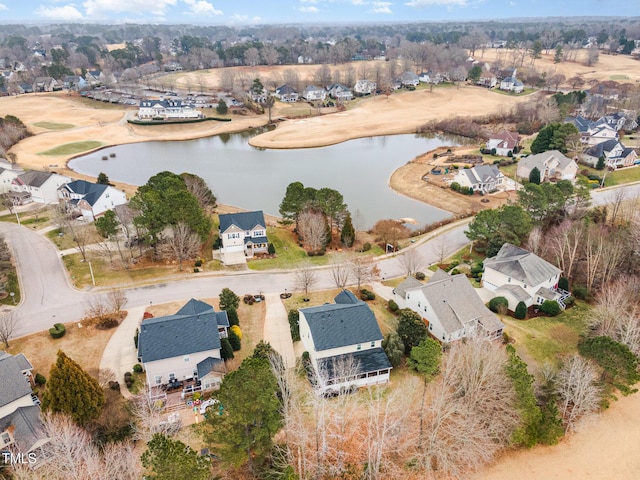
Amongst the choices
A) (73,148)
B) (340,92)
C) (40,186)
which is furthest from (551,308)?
(340,92)

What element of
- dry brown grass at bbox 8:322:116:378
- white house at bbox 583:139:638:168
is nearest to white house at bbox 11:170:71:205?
dry brown grass at bbox 8:322:116:378

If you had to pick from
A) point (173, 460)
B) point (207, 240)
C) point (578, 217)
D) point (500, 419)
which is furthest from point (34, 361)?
point (578, 217)

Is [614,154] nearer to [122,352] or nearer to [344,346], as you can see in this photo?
[344,346]

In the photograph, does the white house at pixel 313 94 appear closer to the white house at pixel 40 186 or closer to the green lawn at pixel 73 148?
the green lawn at pixel 73 148

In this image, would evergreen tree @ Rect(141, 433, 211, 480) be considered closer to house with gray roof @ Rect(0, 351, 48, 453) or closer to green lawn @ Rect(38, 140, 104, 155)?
house with gray roof @ Rect(0, 351, 48, 453)

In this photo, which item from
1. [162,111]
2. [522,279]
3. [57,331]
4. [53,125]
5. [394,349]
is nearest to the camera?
[394,349]

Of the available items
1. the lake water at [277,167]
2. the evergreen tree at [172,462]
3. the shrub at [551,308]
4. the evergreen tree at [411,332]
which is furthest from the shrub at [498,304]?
the evergreen tree at [172,462]
